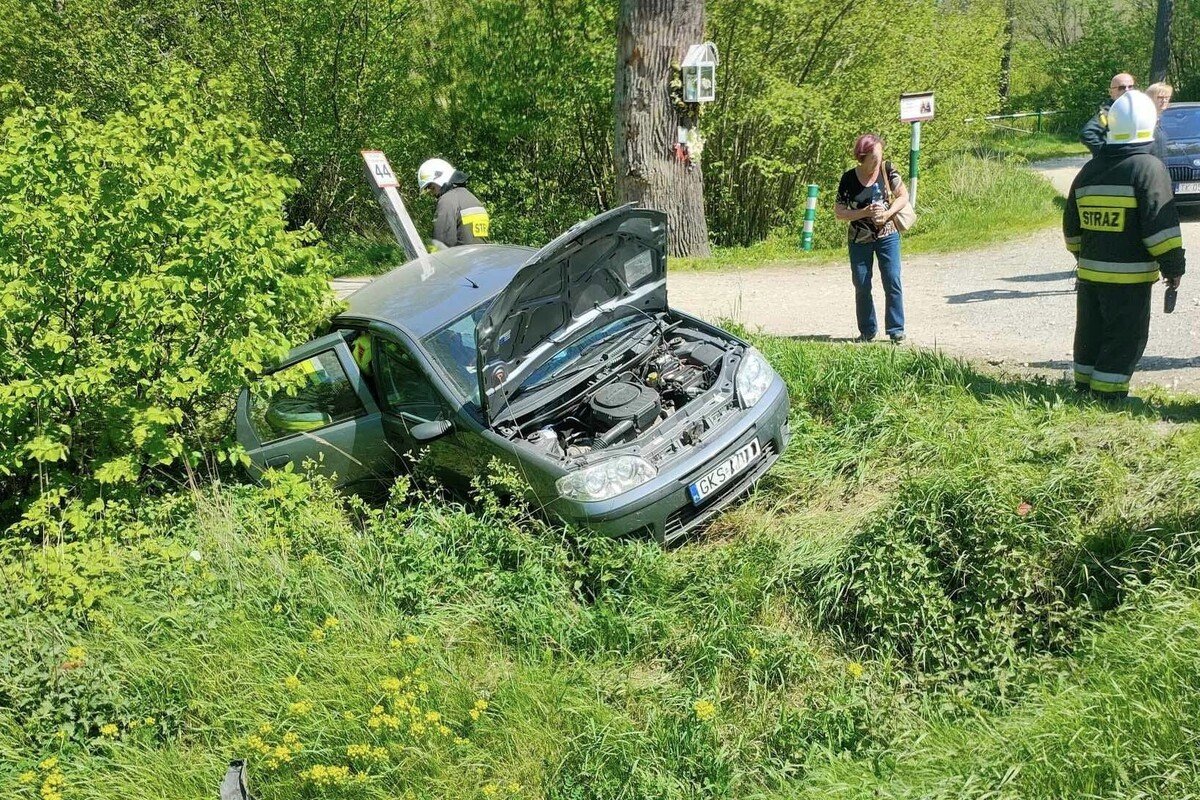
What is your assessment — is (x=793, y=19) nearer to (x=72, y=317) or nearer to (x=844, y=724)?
(x=72, y=317)

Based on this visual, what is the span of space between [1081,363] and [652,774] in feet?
13.0

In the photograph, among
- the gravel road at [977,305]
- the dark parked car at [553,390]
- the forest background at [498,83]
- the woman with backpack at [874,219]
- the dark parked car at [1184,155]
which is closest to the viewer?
the dark parked car at [553,390]

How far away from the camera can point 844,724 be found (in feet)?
13.1

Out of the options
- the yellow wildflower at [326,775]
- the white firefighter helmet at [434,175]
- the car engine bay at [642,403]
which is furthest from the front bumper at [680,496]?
the white firefighter helmet at [434,175]

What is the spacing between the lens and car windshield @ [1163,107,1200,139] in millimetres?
11805

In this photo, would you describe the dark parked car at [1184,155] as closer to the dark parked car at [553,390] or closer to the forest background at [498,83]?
the forest background at [498,83]

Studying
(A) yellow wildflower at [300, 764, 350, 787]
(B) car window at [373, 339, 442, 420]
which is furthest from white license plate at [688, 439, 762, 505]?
(A) yellow wildflower at [300, 764, 350, 787]

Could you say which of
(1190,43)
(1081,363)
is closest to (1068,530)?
(1081,363)

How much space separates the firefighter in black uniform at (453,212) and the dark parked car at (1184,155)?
299 inches

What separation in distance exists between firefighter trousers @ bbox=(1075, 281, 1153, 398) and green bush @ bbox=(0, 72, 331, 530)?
4.89m

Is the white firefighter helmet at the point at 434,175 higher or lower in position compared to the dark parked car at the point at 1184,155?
higher

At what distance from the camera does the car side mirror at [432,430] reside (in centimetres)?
542

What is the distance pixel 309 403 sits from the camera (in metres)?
6.30

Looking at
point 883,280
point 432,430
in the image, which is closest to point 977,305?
point 883,280
